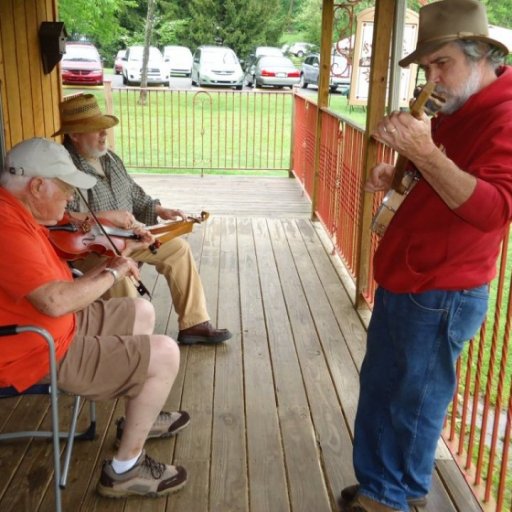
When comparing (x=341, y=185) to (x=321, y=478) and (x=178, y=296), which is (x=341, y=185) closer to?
(x=178, y=296)

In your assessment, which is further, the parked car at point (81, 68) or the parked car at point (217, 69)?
the parked car at point (217, 69)

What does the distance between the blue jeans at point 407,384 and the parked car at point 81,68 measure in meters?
15.6

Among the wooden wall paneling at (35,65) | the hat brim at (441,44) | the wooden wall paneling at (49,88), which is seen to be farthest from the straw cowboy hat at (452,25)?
the wooden wall paneling at (49,88)

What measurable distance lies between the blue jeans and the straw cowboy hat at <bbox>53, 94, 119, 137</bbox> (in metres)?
1.63

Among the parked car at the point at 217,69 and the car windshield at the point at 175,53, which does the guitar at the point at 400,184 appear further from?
the car windshield at the point at 175,53

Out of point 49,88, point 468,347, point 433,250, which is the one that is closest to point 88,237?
point 433,250

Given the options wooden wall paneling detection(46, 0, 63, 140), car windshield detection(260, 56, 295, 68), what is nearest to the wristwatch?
wooden wall paneling detection(46, 0, 63, 140)

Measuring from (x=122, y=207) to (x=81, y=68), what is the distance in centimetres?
1436

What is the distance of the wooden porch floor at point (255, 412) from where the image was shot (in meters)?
2.18

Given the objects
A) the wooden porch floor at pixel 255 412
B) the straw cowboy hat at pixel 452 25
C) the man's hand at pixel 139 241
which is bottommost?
the wooden porch floor at pixel 255 412

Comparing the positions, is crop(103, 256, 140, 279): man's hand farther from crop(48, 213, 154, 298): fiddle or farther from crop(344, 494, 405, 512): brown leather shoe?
crop(344, 494, 405, 512): brown leather shoe

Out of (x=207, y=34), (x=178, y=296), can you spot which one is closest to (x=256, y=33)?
(x=207, y=34)

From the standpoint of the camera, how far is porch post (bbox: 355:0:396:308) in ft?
11.3

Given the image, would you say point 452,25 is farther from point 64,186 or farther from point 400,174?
point 64,186
